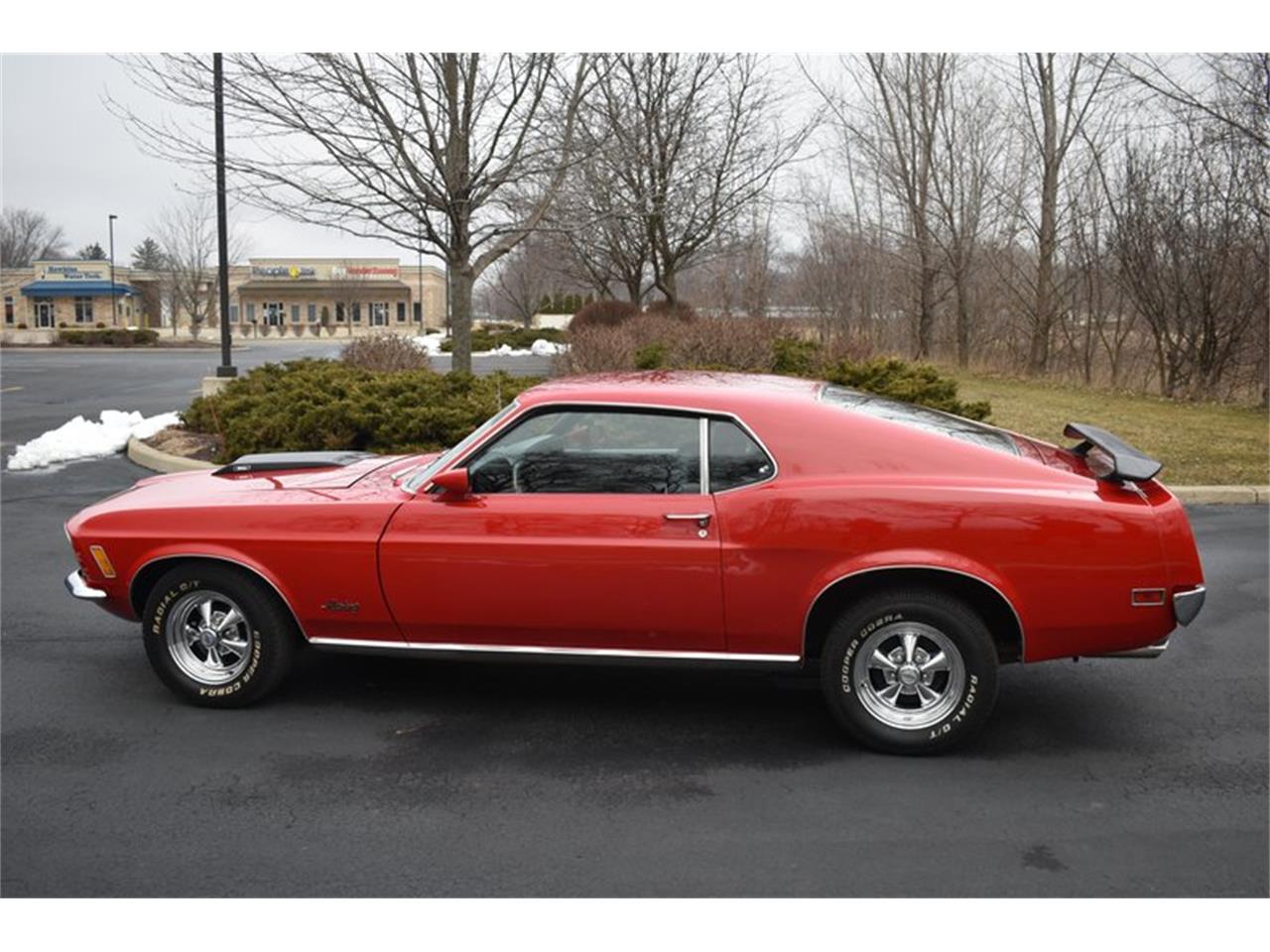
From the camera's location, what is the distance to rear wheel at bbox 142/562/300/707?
4.81 m

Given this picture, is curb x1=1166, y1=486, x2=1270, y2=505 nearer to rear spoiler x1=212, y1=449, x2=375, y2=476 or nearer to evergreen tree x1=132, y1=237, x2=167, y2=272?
rear spoiler x1=212, y1=449, x2=375, y2=476

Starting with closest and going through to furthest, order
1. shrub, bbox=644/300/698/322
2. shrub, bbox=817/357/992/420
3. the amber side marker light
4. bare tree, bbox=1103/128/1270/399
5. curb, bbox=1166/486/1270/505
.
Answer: the amber side marker light → curb, bbox=1166/486/1270/505 → shrub, bbox=817/357/992/420 → bare tree, bbox=1103/128/1270/399 → shrub, bbox=644/300/698/322

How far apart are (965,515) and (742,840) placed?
1.54 metres

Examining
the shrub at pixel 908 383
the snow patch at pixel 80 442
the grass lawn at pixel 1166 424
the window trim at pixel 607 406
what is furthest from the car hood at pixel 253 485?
the grass lawn at pixel 1166 424

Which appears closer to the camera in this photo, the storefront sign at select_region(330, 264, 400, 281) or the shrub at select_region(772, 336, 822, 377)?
the shrub at select_region(772, 336, 822, 377)

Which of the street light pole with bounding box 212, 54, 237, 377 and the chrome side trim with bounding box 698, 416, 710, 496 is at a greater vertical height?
the street light pole with bounding box 212, 54, 237, 377

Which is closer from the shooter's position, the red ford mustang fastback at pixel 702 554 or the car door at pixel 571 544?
the red ford mustang fastback at pixel 702 554

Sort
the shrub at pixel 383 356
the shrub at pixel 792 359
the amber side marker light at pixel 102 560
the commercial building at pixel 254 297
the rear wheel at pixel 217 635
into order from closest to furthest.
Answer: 1. the rear wheel at pixel 217 635
2. the amber side marker light at pixel 102 560
3. the shrub at pixel 792 359
4. the shrub at pixel 383 356
5. the commercial building at pixel 254 297

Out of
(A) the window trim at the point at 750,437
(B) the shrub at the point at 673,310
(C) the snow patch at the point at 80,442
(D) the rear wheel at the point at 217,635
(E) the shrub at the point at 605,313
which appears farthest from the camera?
(E) the shrub at the point at 605,313

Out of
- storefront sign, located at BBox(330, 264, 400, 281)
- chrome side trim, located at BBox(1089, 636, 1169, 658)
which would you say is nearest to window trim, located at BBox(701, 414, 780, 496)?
chrome side trim, located at BBox(1089, 636, 1169, 658)

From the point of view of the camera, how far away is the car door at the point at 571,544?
14.5 ft

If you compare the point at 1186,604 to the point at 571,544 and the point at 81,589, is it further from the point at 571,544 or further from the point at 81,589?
the point at 81,589

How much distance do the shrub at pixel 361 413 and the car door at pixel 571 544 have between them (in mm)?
5839

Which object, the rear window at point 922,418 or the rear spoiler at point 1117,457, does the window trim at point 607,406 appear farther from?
the rear spoiler at point 1117,457
